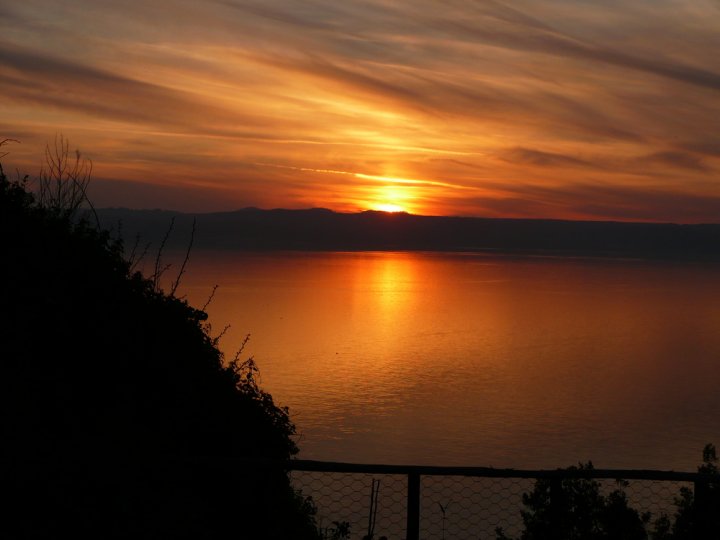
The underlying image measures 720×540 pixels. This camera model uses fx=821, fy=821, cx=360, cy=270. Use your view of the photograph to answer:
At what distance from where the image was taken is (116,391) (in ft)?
40.1

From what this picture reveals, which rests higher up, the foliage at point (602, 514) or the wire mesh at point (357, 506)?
the wire mesh at point (357, 506)

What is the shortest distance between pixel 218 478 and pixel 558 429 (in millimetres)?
51658

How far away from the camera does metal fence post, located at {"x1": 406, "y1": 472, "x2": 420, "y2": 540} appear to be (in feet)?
29.7

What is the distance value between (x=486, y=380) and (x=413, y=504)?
2777 inches

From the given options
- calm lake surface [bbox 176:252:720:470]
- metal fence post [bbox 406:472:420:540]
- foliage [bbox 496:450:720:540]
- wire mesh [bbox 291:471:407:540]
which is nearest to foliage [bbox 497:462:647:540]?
foliage [bbox 496:450:720:540]

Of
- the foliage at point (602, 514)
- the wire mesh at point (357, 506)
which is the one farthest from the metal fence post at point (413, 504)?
Result: the wire mesh at point (357, 506)

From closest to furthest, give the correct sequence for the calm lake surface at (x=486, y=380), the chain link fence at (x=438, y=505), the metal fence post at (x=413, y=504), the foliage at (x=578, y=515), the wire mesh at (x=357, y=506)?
the metal fence post at (x=413, y=504), the foliage at (x=578, y=515), the chain link fence at (x=438, y=505), the wire mesh at (x=357, y=506), the calm lake surface at (x=486, y=380)

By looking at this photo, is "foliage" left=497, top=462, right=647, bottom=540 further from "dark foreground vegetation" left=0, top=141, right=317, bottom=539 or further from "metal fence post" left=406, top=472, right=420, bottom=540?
"dark foreground vegetation" left=0, top=141, right=317, bottom=539

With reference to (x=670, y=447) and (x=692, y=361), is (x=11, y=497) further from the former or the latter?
(x=692, y=361)

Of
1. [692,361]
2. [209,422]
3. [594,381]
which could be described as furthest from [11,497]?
[692,361]

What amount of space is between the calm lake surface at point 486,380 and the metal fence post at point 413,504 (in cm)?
3897

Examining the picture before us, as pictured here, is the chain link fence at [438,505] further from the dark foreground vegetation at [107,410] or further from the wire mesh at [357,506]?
the dark foreground vegetation at [107,410]

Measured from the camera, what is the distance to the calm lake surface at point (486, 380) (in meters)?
53.4

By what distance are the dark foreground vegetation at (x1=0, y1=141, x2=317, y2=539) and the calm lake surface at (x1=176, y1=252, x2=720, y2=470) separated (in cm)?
3424
